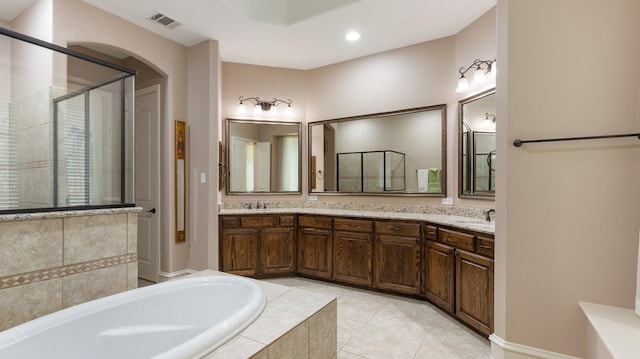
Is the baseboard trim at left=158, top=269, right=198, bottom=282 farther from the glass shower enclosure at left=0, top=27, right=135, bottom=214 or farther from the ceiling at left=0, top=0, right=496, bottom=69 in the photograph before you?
the ceiling at left=0, top=0, right=496, bottom=69

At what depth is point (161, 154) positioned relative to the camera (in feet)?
11.6

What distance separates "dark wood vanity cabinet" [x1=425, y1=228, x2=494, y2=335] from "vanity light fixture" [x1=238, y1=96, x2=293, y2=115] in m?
2.54

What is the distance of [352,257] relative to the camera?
10.9ft

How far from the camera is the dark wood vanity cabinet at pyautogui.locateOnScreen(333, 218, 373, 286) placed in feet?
10.6

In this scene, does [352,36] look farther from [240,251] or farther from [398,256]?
[240,251]

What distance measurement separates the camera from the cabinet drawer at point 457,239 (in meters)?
2.39

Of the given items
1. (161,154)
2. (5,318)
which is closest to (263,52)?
(161,154)

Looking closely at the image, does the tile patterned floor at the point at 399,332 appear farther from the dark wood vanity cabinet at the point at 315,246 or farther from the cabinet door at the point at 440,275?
the dark wood vanity cabinet at the point at 315,246

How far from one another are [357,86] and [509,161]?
7.79 feet

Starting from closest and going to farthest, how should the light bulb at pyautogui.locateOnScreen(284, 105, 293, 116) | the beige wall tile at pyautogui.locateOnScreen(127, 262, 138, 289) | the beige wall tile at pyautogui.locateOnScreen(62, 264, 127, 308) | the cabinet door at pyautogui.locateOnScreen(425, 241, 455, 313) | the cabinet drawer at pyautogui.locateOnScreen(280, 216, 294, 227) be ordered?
the beige wall tile at pyautogui.locateOnScreen(62, 264, 127, 308), the beige wall tile at pyautogui.locateOnScreen(127, 262, 138, 289), the cabinet door at pyautogui.locateOnScreen(425, 241, 455, 313), the cabinet drawer at pyautogui.locateOnScreen(280, 216, 294, 227), the light bulb at pyautogui.locateOnScreen(284, 105, 293, 116)

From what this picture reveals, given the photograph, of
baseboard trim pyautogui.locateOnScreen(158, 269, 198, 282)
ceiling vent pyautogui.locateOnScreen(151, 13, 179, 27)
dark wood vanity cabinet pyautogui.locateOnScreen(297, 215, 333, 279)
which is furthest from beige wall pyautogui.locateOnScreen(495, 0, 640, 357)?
baseboard trim pyautogui.locateOnScreen(158, 269, 198, 282)

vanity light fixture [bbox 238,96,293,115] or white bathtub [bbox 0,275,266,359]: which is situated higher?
vanity light fixture [bbox 238,96,293,115]

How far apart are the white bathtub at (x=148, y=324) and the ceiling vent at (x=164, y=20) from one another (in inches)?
100

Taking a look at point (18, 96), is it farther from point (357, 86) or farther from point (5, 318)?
point (357, 86)
